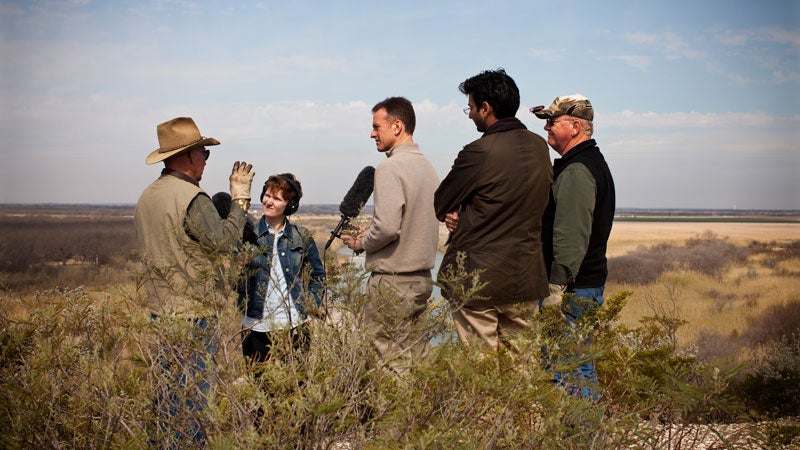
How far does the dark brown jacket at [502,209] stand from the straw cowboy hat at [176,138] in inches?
58.3

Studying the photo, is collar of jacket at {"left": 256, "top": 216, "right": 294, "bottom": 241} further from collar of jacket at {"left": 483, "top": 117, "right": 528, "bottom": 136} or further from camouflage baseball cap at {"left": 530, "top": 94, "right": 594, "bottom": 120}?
camouflage baseball cap at {"left": 530, "top": 94, "right": 594, "bottom": 120}

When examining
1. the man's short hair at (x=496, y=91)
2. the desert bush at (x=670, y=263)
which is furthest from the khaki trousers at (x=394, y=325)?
the desert bush at (x=670, y=263)

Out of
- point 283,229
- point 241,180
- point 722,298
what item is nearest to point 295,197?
point 283,229

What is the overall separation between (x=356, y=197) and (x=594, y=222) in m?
1.52

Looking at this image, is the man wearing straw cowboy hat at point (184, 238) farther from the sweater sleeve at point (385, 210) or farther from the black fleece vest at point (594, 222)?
the black fleece vest at point (594, 222)

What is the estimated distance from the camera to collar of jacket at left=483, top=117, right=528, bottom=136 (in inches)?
142

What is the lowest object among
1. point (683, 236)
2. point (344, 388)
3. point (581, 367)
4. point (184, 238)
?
point (683, 236)

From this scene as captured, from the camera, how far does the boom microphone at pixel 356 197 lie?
403cm

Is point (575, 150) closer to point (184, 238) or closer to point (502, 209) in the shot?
point (502, 209)

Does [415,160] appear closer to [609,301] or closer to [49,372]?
[609,301]

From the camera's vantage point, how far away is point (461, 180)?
3.54 meters

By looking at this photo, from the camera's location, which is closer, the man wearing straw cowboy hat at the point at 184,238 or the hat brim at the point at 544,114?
the man wearing straw cowboy hat at the point at 184,238

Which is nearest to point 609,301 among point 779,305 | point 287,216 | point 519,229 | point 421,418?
point 519,229

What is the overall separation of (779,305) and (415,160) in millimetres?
13362
